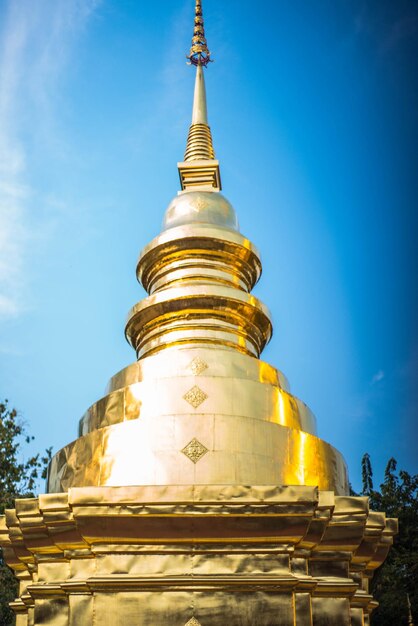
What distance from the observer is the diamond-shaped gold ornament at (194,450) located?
238 inches

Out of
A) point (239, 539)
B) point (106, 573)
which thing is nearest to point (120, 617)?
point (106, 573)

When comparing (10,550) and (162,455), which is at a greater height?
(162,455)

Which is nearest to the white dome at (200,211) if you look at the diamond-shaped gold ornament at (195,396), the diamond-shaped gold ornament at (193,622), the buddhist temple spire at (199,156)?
the buddhist temple spire at (199,156)

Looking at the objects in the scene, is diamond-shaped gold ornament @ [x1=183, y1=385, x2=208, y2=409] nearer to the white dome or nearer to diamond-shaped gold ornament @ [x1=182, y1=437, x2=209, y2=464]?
diamond-shaped gold ornament @ [x1=182, y1=437, x2=209, y2=464]

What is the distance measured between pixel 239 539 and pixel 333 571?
81cm

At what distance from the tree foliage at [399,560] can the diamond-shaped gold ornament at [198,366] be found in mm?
15540

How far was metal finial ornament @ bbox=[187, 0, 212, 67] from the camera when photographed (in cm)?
1111

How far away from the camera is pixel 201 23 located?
37.6 ft

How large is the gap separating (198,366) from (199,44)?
6.26m

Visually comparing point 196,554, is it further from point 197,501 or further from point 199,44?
point 199,44

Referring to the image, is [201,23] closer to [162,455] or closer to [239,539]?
[162,455]

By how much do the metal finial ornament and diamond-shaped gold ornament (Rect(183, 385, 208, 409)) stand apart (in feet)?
20.5

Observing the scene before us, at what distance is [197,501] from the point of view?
17.2ft

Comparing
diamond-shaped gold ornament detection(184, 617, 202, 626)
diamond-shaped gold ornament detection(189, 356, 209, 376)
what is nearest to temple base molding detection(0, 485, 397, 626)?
diamond-shaped gold ornament detection(184, 617, 202, 626)
